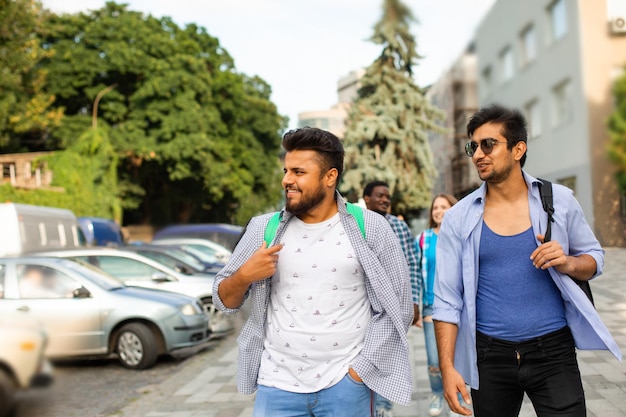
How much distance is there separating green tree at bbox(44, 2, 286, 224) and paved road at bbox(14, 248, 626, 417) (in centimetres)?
2664

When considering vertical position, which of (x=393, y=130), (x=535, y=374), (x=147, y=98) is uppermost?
(x=147, y=98)

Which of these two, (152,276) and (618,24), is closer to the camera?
(618,24)

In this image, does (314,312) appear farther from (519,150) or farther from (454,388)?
(519,150)

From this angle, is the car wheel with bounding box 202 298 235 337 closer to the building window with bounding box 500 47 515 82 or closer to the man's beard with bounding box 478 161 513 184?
the building window with bounding box 500 47 515 82

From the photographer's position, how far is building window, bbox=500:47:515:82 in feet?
12.9

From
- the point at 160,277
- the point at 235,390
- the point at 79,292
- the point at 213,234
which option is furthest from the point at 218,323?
the point at 213,234

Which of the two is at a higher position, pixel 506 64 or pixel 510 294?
pixel 506 64

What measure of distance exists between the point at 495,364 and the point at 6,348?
243cm

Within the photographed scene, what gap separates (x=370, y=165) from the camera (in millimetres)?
30953

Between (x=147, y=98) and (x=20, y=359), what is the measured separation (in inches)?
1401

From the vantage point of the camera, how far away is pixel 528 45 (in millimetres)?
3705

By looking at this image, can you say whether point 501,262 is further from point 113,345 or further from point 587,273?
point 113,345

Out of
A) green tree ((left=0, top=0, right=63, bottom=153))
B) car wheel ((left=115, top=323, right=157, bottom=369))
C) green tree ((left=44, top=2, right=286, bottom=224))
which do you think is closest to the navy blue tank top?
car wheel ((left=115, top=323, right=157, bottom=369))

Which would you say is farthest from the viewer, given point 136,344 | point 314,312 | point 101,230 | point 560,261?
point 101,230
